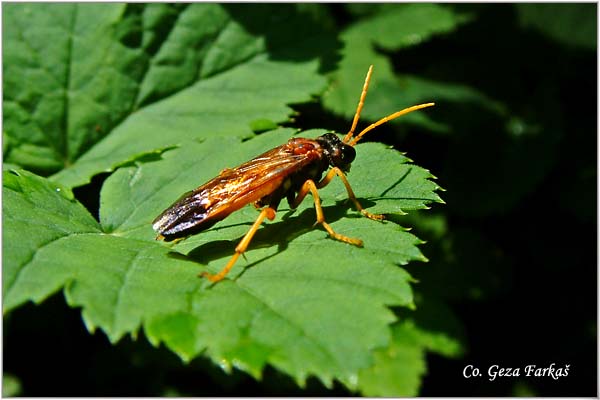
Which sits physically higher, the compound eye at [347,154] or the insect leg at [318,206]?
the compound eye at [347,154]

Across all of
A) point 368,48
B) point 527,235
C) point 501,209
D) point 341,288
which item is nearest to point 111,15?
point 368,48

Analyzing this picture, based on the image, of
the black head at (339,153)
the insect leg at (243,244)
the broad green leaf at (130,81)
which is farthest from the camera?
the broad green leaf at (130,81)

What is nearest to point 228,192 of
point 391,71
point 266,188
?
point 266,188

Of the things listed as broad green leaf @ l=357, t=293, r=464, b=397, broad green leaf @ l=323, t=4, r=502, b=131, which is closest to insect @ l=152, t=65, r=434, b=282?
broad green leaf @ l=323, t=4, r=502, b=131

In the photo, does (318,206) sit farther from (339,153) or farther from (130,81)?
(130,81)

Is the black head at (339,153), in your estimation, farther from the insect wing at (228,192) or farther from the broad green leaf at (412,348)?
the broad green leaf at (412,348)

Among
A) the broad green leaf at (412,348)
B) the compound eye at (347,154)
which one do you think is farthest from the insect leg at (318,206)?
the broad green leaf at (412,348)

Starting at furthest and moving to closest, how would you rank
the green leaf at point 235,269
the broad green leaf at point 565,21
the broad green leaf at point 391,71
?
the broad green leaf at point 565,21
the broad green leaf at point 391,71
the green leaf at point 235,269

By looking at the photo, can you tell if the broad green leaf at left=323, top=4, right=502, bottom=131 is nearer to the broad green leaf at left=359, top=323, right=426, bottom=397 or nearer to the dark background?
the dark background

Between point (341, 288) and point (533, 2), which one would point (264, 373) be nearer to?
point (341, 288)
